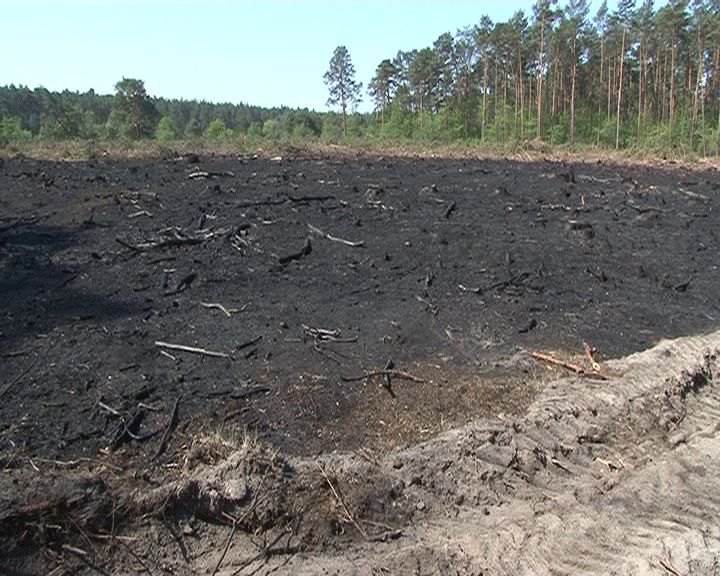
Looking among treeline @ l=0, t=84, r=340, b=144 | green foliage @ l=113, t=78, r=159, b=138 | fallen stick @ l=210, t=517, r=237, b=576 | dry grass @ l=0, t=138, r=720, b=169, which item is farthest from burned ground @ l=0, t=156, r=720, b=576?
green foliage @ l=113, t=78, r=159, b=138

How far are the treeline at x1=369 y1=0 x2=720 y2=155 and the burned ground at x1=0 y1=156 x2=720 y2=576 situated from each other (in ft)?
93.2

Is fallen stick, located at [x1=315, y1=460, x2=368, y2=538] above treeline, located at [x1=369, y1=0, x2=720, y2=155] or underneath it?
underneath

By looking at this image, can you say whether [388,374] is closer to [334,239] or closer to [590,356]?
[590,356]

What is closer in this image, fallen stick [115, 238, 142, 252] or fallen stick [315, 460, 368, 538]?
fallen stick [315, 460, 368, 538]

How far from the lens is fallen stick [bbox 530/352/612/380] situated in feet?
19.2

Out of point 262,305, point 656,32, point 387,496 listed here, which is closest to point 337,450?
point 387,496

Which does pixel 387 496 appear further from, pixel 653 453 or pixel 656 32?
pixel 656 32

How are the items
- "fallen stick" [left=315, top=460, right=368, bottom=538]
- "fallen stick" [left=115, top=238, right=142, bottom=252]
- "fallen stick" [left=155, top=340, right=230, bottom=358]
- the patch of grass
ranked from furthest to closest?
"fallen stick" [left=115, top=238, right=142, bottom=252] < "fallen stick" [left=155, top=340, right=230, bottom=358] < the patch of grass < "fallen stick" [left=315, top=460, right=368, bottom=538]

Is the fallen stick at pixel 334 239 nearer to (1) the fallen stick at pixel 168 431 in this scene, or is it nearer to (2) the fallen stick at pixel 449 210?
(2) the fallen stick at pixel 449 210

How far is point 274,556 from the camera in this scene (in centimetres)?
381

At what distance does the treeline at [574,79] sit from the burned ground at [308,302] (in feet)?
93.2

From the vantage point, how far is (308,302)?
7.52 meters

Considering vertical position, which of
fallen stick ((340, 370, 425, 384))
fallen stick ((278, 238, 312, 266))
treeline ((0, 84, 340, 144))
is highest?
treeline ((0, 84, 340, 144))

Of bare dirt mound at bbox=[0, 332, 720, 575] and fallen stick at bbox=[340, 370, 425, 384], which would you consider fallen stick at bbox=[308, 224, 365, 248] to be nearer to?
fallen stick at bbox=[340, 370, 425, 384]
